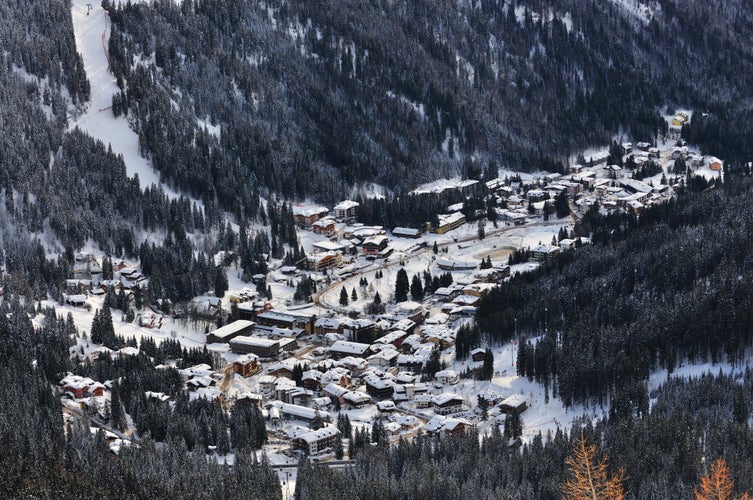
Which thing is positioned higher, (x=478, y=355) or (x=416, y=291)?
(x=416, y=291)

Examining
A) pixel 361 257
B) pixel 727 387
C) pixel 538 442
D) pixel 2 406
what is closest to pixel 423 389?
pixel 538 442

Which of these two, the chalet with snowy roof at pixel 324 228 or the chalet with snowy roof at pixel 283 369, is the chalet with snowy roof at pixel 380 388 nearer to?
the chalet with snowy roof at pixel 283 369

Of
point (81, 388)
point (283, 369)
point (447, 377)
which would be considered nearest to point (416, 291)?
point (283, 369)

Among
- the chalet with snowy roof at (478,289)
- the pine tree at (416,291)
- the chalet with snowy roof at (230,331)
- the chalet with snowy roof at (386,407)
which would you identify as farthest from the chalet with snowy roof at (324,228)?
the chalet with snowy roof at (386,407)

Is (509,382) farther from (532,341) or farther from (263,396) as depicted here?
(263,396)

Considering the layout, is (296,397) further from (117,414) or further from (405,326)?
(405,326)
